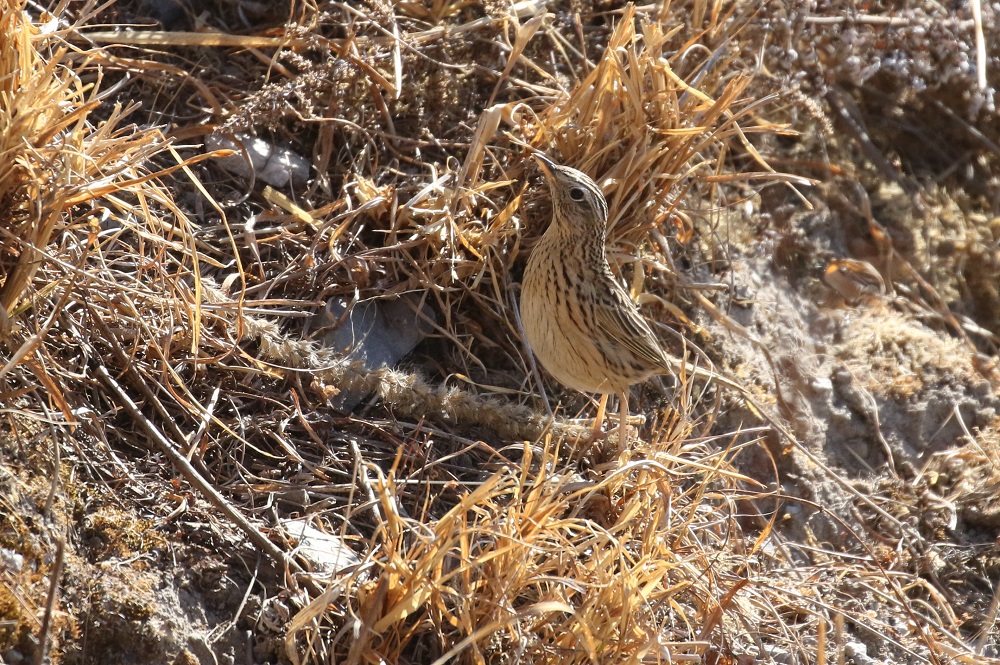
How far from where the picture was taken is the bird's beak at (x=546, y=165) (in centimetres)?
441

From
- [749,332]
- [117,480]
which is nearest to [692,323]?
[749,332]

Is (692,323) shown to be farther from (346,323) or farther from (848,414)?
(346,323)

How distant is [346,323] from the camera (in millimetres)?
4359

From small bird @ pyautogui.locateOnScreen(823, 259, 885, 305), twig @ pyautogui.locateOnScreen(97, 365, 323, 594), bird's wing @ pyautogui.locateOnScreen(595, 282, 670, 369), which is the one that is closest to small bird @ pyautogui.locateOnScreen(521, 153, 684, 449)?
bird's wing @ pyautogui.locateOnScreen(595, 282, 670, 369)

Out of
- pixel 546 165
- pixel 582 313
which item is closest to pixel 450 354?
pixel 582 313

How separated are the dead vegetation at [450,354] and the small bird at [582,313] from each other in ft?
0.78

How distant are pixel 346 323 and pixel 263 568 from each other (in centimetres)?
128

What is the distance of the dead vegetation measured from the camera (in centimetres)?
329

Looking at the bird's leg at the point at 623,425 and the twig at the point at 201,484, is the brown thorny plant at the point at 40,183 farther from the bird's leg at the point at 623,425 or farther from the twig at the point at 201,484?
the bird's leg at the point at 623,425

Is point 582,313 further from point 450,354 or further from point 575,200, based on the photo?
point 450,354

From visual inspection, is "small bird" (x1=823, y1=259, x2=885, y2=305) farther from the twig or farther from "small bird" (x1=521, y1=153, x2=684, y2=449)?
the twig

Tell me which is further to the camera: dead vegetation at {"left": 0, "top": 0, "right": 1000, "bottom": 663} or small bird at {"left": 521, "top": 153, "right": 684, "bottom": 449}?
small bird at {"left": 521, "top": 153, "right": 684, "bottom": 449}

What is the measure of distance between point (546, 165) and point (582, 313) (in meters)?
0.70

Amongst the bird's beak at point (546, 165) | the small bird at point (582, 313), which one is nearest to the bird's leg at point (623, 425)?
the small bird at point (582, 313)
